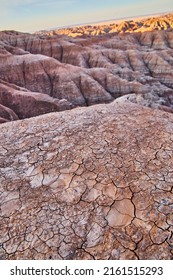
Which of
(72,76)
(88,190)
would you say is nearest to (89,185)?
(88,190)

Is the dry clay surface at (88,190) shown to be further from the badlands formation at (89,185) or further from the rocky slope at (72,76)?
the rocky slope at (72,76)

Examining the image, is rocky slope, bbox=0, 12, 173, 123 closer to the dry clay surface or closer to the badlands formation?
the badlands formation

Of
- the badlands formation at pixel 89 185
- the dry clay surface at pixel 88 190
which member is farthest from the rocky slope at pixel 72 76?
the dry clay surface at pixel 88 190

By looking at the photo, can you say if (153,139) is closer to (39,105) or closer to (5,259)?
(5,259)

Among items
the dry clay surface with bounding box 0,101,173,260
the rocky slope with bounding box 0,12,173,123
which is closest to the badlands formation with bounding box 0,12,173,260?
the dry clay surface with bounding box 0,101,173,260

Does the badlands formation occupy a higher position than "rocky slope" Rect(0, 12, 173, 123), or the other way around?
the badlands formation
